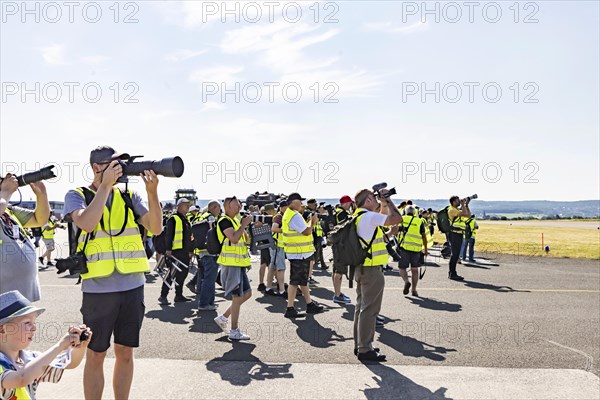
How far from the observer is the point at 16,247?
3.79 metres

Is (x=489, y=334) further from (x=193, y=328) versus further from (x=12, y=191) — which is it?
(x=12, y=191)

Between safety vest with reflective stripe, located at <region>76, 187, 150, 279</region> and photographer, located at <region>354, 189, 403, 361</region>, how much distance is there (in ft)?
9.41

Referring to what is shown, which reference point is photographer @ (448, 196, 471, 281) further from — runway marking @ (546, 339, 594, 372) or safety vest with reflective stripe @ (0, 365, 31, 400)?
safety vest with reflective stripe @ (0, 365, 31, 400)

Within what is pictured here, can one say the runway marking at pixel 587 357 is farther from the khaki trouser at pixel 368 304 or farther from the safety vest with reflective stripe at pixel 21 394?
the safety vest with reflective stripe at pixel 21 394

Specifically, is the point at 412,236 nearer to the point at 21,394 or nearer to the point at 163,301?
the point at 163,301

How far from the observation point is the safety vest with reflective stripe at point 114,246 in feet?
11.5

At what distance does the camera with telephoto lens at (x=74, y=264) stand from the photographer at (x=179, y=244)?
604 cm

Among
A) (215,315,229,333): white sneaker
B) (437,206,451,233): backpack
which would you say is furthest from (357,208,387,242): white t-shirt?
(437,206,451,233): backpack

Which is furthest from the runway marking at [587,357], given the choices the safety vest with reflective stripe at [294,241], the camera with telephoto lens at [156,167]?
the camera with telephoto lens at [156,167]

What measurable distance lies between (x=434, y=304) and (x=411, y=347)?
3.29 m

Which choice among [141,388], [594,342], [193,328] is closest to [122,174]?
[141,388]

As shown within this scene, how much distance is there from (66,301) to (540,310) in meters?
9.05

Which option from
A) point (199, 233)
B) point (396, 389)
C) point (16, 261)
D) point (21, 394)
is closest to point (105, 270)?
point (16, 261)

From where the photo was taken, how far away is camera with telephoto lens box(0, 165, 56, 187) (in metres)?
3.44
